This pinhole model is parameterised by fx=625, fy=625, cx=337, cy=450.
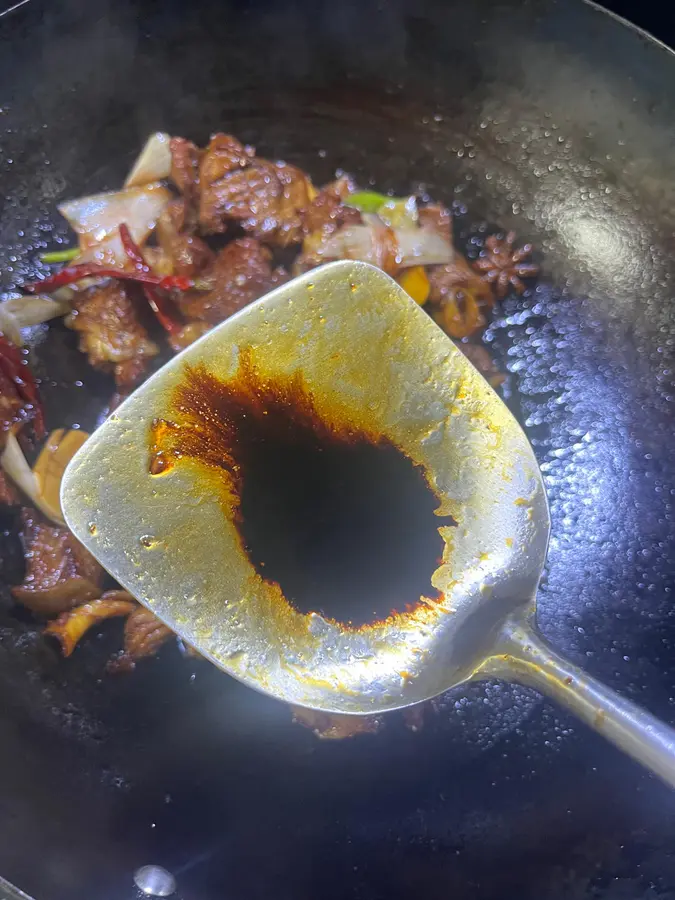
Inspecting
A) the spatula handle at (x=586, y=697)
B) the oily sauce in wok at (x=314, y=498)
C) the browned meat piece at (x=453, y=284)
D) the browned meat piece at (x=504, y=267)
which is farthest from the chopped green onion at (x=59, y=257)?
the spatula handle at (x=586, y=697)

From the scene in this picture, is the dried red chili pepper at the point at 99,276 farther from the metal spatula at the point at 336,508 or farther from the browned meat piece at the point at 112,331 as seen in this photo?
the metal spatula at the point at 336,508

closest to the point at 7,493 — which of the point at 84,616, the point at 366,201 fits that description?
the point at 84,616

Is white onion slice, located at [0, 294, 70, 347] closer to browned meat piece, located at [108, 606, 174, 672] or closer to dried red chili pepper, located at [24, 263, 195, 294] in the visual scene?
dried red chili pepper, located at [24, 263, 195, 294]

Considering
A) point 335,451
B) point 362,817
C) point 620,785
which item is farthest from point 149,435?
point 620,785

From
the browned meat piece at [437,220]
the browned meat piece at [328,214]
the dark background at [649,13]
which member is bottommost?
the browned meat piece at [328,214]

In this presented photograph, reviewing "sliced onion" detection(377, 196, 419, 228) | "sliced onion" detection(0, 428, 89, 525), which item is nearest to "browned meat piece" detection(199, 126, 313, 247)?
"sliced onion" detection(377, 196, 419, 228)

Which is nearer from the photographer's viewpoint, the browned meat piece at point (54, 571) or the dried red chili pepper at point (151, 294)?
the browned meat piece at point (54, 571)
